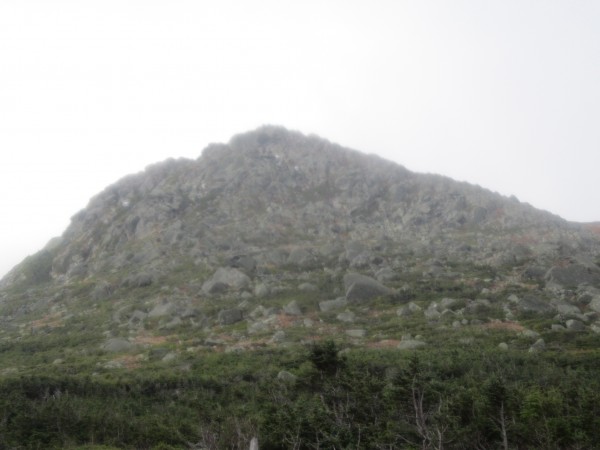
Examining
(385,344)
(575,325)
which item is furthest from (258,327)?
(575,325)

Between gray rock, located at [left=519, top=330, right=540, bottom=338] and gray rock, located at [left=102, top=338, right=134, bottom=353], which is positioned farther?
gray rock, located at [left=102, top=338, right=134, bottom=353]

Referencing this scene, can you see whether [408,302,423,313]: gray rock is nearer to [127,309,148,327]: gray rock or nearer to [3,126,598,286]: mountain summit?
[3,126,598,286]: mountain summit

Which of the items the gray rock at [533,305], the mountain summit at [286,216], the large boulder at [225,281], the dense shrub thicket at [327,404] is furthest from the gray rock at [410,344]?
the mountain summit at [286,216]

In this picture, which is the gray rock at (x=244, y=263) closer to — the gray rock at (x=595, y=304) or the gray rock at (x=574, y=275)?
the gray rock at (x=574, y=275)

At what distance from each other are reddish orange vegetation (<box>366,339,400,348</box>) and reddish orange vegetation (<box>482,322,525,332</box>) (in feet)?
21.4

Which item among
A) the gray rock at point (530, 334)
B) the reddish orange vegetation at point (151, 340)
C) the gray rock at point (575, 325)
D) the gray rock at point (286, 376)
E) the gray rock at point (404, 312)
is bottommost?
the gray rock at point (286, 376)

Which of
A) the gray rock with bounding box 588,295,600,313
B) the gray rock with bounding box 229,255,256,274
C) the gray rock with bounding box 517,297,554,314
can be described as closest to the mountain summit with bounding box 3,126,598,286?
the gray rock with bounding box 229,255,256,274

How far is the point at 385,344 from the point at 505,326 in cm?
858

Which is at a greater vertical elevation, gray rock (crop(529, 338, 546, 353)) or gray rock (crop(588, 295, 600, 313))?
gray rock (crop(588, 295, 600, 313))

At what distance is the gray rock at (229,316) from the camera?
125 ft

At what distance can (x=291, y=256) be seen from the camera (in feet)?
176

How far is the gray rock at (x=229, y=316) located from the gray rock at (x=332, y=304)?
674 cm

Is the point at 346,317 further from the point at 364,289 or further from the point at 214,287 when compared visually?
the point at 214,287

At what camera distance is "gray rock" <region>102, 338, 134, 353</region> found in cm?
3295
